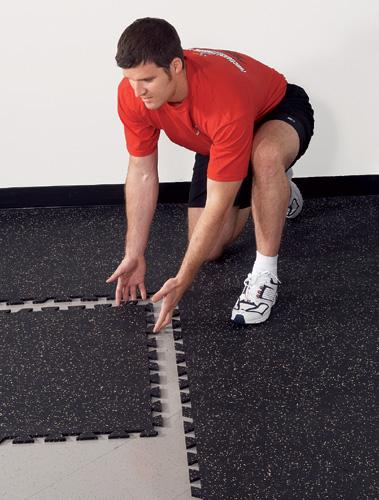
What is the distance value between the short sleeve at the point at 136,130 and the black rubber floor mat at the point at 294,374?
1.69 feet

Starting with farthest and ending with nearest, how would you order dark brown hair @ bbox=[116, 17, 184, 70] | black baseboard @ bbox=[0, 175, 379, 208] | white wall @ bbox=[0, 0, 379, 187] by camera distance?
black baseboard @ bbox=[0, 175, 379, 208]
white wall @ bbox=[0, 0, 379, 187]
dark brown hair @ bbox=[116, 17, 184, 70]

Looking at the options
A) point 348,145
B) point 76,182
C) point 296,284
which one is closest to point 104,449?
point 296,284

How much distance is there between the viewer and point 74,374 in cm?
271

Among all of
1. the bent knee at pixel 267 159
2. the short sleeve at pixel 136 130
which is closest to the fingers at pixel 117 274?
the short sleeve at pixel 136 130

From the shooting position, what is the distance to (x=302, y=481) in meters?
2.32

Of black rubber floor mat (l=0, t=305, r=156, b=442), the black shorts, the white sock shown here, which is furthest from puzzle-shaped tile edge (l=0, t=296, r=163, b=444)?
the black shorts

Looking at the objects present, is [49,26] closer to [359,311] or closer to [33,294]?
[33,294]

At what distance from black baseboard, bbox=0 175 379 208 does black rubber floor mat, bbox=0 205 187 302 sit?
3 cm

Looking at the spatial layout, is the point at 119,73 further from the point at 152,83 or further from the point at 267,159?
the point at 152,83

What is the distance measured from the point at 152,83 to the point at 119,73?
3.05 feet

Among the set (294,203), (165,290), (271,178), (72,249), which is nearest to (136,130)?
(271,178)

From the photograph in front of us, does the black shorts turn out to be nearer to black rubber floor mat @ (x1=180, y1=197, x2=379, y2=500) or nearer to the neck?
black rubber floor mat @ (x1=180, y1=197, x2=379, y2=500)

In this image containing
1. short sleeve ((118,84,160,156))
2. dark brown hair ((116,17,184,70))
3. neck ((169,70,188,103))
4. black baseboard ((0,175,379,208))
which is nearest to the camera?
dark brown hair ((116,17,184,70))

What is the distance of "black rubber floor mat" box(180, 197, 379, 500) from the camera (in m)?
2.35
